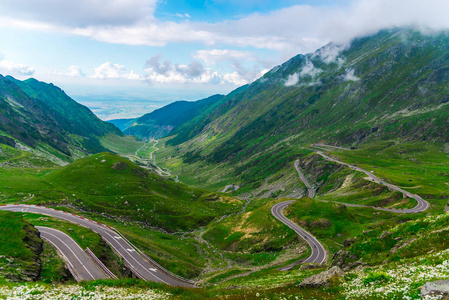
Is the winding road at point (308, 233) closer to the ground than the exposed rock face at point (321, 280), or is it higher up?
closer to the ground

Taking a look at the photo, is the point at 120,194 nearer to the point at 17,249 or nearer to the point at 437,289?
the point at 17,249

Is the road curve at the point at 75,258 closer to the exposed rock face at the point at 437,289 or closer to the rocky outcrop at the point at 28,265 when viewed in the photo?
the rocky outcrop at the point at 28,265

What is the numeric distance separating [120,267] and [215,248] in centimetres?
5852

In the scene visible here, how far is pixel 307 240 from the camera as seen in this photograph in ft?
292

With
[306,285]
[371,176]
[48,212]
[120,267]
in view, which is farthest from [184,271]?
[371,176]

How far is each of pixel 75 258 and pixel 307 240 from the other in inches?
2883

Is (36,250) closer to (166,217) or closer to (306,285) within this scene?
(306,285)

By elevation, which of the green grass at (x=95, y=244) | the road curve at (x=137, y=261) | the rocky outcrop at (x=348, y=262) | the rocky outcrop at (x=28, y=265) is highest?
the rocky outcrop at (x=28, y=265)

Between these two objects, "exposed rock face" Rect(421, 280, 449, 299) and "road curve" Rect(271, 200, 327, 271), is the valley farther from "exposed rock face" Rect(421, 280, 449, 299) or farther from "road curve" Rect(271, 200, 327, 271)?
"exposed rock face" Rect(421, 280, 449, 299)

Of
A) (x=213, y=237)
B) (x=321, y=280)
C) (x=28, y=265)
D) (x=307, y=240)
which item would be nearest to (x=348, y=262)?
(x=321, y=280)

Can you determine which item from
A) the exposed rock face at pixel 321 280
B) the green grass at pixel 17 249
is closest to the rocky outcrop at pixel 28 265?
the green grass at pixel 17 249

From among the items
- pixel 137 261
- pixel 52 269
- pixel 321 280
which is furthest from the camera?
pixel 137 261

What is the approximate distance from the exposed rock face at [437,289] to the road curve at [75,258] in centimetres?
5291

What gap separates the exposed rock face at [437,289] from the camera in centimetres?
1744
